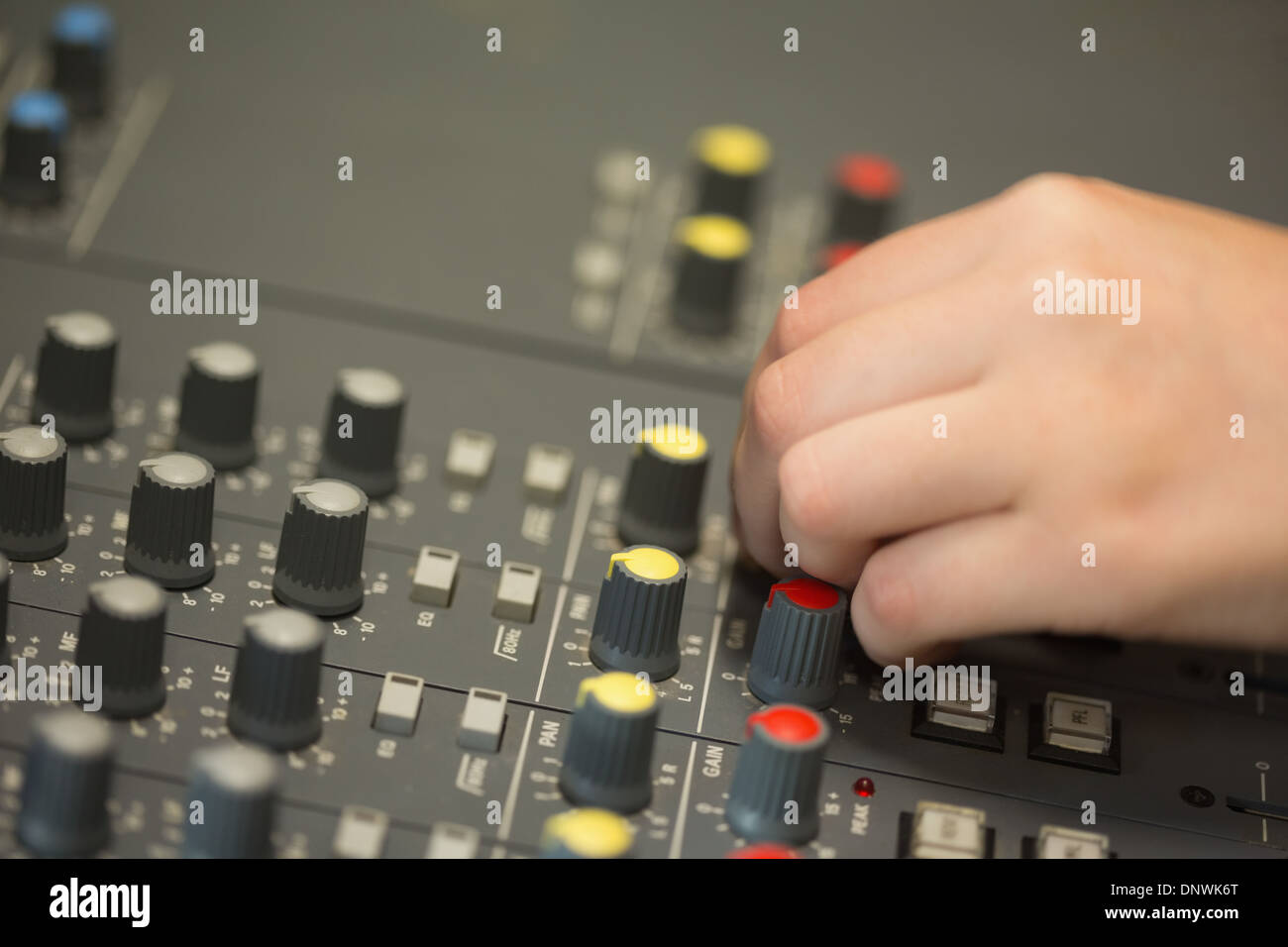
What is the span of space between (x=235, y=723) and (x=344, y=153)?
2.99 feet

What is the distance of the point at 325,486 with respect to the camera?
1.41m

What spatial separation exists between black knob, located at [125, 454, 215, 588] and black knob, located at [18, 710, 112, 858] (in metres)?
0.26

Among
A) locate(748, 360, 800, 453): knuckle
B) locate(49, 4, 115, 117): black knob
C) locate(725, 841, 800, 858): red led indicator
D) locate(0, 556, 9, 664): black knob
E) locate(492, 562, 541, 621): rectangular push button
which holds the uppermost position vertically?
locate(49, 4, 115, 117): black knob

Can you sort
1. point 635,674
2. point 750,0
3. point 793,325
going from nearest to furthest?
point 635,674 → point 793,325 → point 750,0

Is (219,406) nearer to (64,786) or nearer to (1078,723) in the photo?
(64,786)

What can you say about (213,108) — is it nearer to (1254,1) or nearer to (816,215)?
(816,215)

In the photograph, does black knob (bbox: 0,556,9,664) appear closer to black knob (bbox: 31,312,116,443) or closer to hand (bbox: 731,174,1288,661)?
black knob (bbox: 31,312,116,443)

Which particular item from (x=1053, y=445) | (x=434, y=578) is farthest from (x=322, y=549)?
(x=1053, y=445)

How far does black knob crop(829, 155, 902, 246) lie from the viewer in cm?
199

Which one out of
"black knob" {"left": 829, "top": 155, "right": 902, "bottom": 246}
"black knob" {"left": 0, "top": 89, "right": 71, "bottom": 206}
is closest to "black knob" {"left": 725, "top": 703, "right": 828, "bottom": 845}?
"black knob" {"left": 829, "top": 155, "right": 902, "bottom": 246}

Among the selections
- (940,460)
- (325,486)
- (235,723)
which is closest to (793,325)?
(940,460)

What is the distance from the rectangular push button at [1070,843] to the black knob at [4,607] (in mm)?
791

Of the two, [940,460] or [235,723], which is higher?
[940,460]

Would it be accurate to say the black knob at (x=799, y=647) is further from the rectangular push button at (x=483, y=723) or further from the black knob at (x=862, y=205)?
the black knob at (x=862, y=205)
